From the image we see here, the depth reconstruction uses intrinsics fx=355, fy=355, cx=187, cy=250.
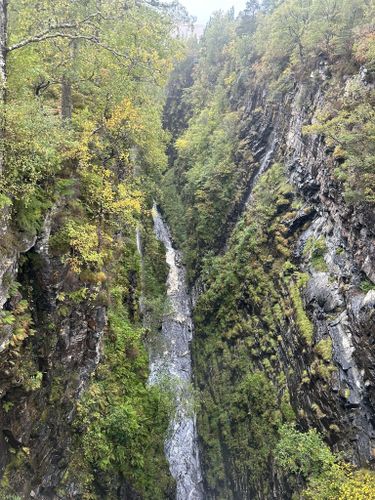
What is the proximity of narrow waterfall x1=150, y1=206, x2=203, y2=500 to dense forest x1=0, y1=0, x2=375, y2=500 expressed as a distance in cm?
14

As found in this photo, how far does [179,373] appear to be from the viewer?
24172mm

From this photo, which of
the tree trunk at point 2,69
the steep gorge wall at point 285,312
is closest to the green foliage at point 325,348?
the steep gorge wall at point 285,312

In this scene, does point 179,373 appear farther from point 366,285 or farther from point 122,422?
point 366,285

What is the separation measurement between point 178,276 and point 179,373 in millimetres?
9823

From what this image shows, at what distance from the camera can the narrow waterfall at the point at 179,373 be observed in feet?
64.8

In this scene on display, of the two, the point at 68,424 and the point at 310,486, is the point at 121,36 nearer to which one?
the point at 68,424

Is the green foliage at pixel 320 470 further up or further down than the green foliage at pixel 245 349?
further down

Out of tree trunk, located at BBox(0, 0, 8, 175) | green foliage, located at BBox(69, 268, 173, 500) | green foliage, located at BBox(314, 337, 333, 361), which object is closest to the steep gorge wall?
green foliage, located at BBox(314, 337, 333, 361)

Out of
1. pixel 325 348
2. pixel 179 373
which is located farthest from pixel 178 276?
pixel 325 348

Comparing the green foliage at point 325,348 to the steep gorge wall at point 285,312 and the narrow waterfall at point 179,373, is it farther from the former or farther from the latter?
the narrow waterfall at point 179,373

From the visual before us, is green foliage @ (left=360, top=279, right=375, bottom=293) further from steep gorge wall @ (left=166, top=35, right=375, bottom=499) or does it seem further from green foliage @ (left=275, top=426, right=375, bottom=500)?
green foliage @ (left=275, top=426, right=375, bottom=500)

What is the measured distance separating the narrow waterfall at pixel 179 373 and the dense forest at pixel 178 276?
0.46 feet

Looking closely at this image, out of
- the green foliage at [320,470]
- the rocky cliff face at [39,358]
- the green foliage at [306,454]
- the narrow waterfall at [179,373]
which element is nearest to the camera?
the rocky cliff face at [39,358]

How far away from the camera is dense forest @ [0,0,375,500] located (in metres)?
10.7
